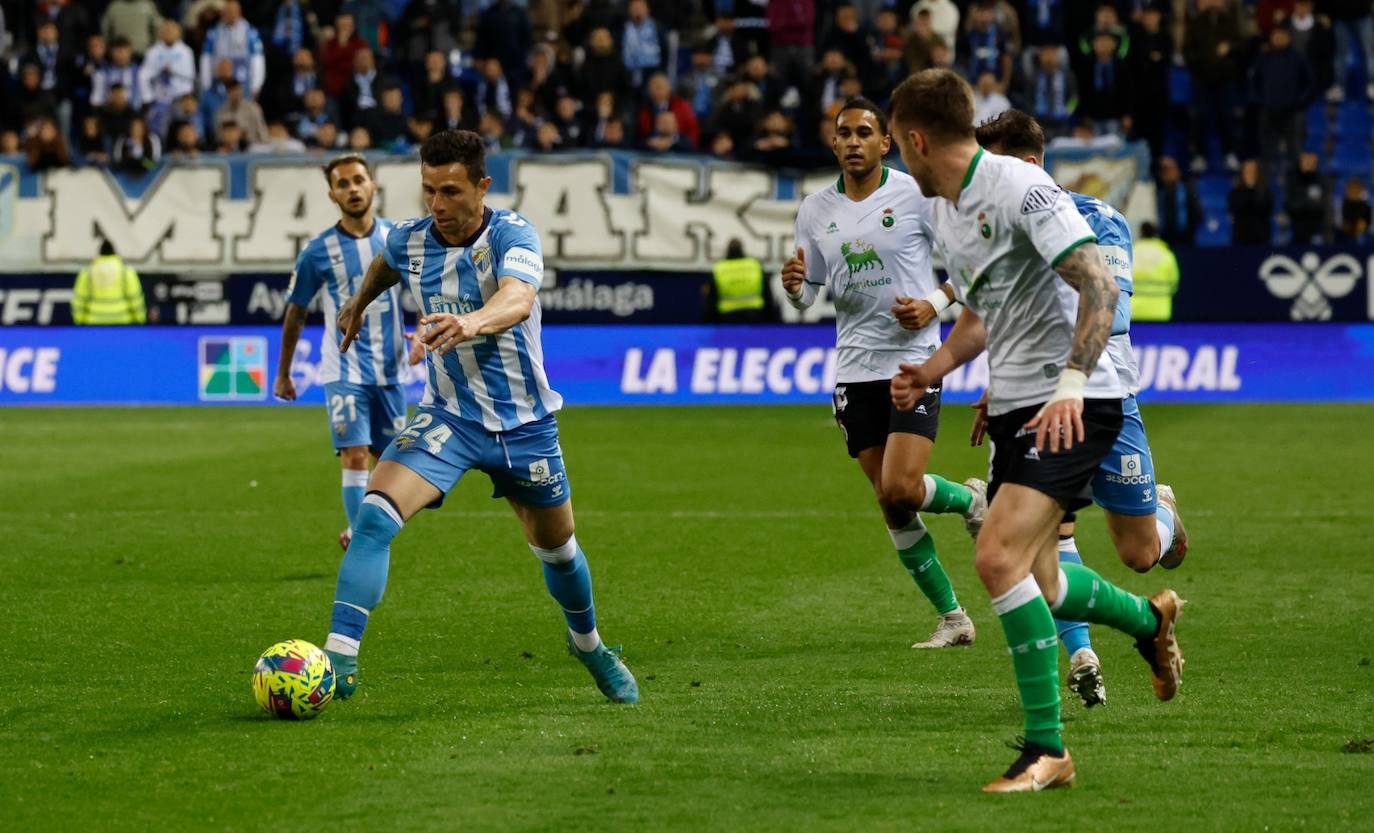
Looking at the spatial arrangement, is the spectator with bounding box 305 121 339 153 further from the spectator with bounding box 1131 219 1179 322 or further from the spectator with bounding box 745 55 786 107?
the spectator with bounding box 1131 219 1179 322

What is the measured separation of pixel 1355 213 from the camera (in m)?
22.5

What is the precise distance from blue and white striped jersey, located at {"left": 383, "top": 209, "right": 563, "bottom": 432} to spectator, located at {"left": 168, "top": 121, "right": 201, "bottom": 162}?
18717 mm

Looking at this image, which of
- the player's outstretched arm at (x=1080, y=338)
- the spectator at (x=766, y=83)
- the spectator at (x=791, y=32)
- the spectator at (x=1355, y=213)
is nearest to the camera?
the player's outstretched arm at (x=1080, y=338)

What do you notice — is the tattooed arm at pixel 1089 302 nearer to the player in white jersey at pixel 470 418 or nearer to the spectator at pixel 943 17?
the player in white jersey at pixel 470 418

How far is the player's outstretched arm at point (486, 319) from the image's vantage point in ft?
20.2

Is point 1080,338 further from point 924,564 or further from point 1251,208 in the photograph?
point 1251,208

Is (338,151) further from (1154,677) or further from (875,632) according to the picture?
(1154,677)

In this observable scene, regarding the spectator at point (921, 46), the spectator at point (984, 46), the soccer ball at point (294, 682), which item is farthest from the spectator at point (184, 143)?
the soccer ball at point (294, 682)

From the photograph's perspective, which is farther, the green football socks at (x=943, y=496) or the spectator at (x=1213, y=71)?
the spectator at (x=1213, y=71)

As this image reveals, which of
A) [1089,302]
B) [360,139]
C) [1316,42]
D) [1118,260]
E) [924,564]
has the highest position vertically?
[1316,42]

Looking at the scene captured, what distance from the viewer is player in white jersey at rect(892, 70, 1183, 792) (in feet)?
18.0

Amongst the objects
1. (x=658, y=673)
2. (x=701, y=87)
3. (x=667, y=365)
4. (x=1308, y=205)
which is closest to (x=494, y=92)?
(x=701, y=87)

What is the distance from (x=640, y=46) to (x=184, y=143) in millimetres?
6218

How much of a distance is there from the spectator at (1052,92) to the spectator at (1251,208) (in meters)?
2.27
